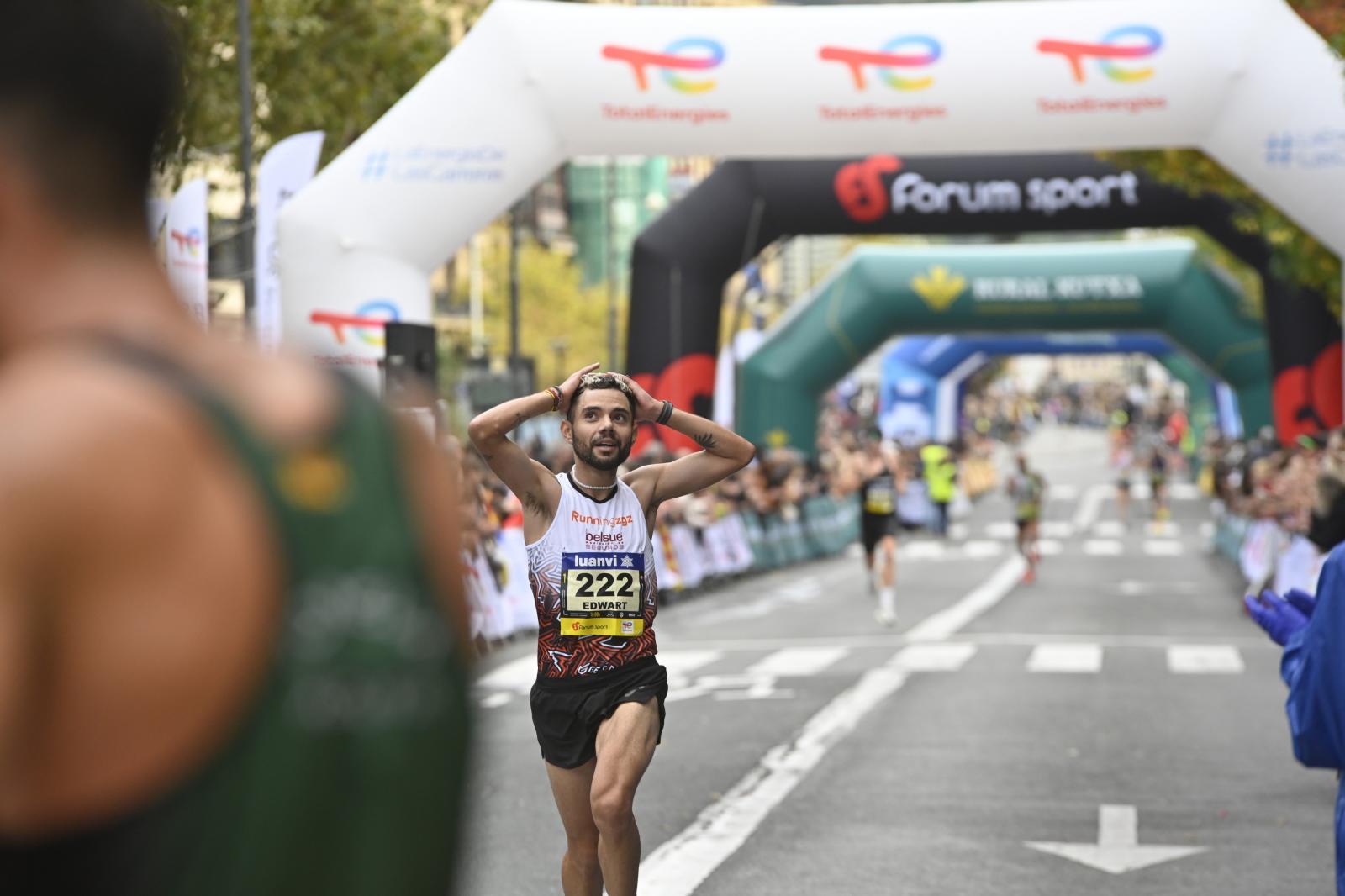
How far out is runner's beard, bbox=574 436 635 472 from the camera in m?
6.34

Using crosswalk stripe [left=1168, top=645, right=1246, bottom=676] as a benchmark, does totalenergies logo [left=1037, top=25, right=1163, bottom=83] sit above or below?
above

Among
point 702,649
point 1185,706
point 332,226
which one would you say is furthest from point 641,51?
point 1185,706

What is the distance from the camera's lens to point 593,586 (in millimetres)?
6398

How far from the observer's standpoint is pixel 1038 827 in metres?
9.78

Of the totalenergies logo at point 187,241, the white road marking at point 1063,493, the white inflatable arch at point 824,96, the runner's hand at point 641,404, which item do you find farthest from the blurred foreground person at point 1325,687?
the white road marking at point 1063,493

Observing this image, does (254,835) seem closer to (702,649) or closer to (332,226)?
(332,226)

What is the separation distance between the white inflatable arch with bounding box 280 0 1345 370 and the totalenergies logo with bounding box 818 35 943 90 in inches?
0.6

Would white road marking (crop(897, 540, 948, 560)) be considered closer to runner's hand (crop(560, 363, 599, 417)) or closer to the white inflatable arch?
the white inflatable arch

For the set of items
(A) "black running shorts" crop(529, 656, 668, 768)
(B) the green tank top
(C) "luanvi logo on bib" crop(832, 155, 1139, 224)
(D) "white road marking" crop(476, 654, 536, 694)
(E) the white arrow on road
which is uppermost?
(C) "luanvi logo on bib" crop(832, 155, 1139, 224)

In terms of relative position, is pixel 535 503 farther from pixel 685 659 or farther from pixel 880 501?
pixel 880 501

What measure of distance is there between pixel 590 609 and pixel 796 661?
1179 centimetres

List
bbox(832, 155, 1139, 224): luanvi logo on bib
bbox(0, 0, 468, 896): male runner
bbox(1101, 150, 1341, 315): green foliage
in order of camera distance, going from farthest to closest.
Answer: bbox(832, 155, 1139, 224): luanvi logo on bib, bbox(1101, 150, 1341, 315): green foliage, bbox(0, 0, 468, 896): male runner

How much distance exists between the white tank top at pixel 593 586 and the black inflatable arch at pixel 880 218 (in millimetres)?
18213

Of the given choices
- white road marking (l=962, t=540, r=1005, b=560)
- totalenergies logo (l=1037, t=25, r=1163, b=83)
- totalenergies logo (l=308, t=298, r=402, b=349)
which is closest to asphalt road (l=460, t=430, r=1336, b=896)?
totalenergies logo (l=308, t=298, r=402, b=349)
